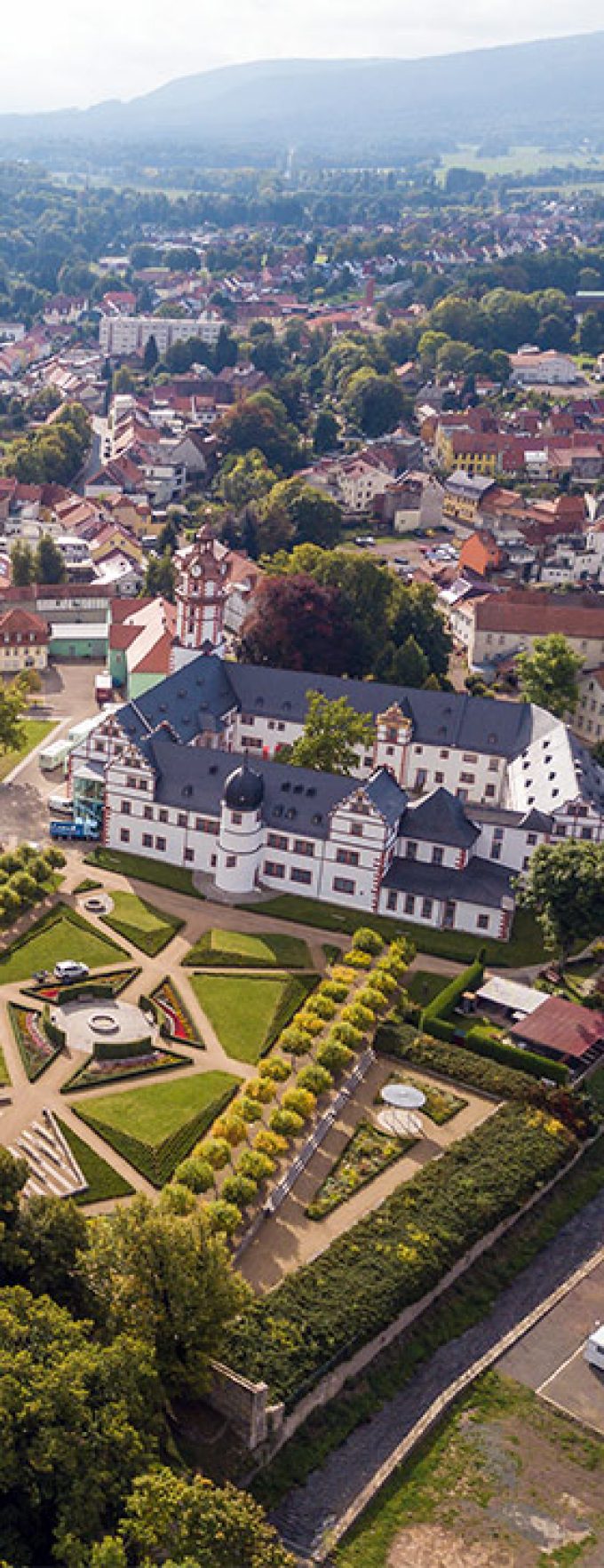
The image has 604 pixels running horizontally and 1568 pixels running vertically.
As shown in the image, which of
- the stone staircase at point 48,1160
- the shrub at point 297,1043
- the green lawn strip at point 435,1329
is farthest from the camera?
the shrub at point 297,1043

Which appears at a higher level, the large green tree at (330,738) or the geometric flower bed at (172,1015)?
the large green tree at (330,738)

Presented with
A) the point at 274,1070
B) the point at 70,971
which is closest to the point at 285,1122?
the point at 274,1070

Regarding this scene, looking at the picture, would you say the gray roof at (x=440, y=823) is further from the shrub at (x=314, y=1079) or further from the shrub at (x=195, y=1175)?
the shrub at (x=195, y=1175)

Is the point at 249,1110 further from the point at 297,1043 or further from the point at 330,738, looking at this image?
the point at 330,738

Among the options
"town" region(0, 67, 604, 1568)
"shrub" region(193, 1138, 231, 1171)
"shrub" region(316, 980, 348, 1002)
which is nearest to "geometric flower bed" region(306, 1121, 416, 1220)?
"town" region(0, 67, 604, 1568)

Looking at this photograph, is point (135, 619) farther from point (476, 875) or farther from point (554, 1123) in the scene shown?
point (554, 1123)

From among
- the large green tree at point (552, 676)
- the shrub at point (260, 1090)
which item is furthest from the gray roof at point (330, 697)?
the shrub at point (260, 1090)

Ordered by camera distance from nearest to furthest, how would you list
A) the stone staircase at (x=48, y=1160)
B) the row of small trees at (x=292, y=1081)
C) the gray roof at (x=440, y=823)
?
the row of small trees at (x=292, y=1081) < the stone staircase at (x=48, y=1160) < the gray roof at (x=440, y=823)

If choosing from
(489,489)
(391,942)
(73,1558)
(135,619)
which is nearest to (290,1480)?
(73,1558)
